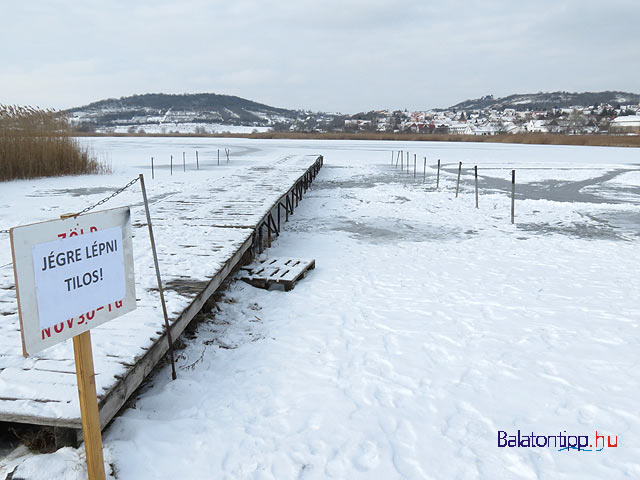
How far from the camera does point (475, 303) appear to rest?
5.19 metres

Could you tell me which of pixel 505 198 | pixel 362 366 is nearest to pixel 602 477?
pixel 362 366

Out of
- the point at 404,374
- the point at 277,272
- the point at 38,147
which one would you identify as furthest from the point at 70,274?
the point at 38,147

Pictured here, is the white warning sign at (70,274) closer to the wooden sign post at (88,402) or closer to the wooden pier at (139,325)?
the wooden sign post at (88,402)

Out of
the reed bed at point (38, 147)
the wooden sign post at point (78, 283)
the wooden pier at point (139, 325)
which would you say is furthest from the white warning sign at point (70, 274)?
the reed bed at point (38, 147)

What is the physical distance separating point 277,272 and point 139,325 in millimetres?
2632

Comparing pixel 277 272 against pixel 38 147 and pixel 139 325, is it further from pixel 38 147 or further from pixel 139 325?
pixel 38 147

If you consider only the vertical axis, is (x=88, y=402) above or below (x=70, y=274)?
below

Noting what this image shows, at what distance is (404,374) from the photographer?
3.69 meters

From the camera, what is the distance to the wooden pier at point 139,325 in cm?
264

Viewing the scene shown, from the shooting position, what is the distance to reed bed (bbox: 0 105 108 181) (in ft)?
51.9

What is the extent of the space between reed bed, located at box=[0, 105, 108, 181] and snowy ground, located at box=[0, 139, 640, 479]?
12.7 m

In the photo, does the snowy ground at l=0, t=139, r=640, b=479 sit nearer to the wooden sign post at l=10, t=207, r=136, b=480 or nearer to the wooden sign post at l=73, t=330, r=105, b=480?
the wooden sign post at l=73, t=330, r=105, b=480

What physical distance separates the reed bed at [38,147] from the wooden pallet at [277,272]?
43.3ft

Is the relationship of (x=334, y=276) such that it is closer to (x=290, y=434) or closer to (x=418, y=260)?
(x=418, y=260)
